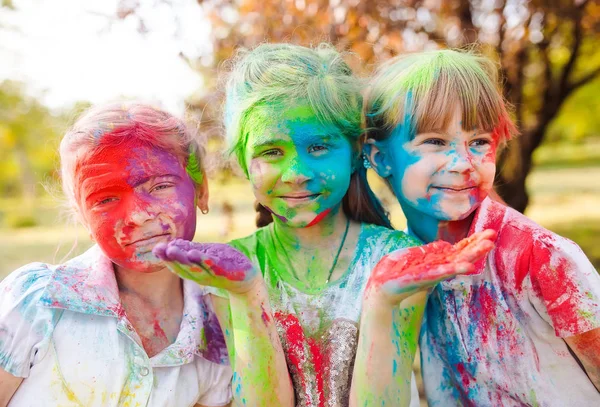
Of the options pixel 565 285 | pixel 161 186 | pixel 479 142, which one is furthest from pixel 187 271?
pixel 565 285

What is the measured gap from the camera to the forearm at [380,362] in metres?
1.89

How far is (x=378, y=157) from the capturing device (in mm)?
2250

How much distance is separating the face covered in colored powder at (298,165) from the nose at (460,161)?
354 mm

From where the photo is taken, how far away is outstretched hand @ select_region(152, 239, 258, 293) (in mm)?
1681

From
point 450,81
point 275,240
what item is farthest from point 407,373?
point 450,81

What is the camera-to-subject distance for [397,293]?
5.87 ft

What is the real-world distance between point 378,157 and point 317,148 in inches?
12.7

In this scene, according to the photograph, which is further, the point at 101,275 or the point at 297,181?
the point at 101,275

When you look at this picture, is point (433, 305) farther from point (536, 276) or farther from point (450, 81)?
point (450, 81)

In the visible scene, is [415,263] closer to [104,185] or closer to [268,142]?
[268,142]

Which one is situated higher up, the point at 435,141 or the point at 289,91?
the point at 289,91

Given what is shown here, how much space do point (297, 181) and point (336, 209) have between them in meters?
0.30

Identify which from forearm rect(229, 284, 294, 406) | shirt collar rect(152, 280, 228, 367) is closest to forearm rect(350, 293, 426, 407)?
forearm rect(229, 284, 294, 406)

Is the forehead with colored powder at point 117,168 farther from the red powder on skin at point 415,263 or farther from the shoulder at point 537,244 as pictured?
the shoulder at point 537,244
